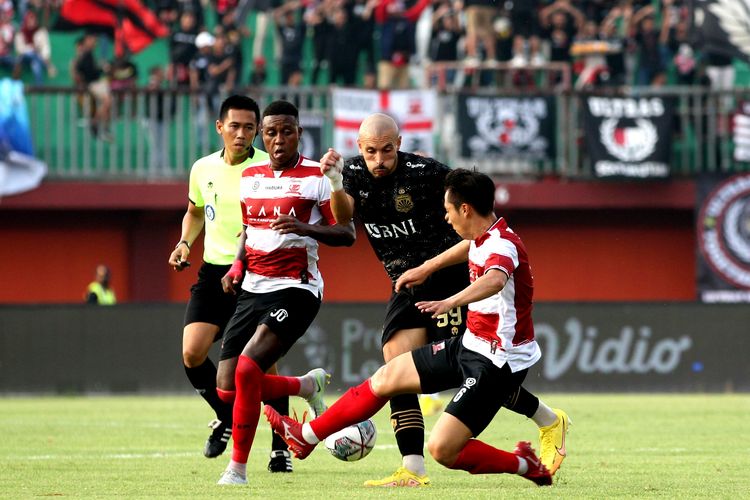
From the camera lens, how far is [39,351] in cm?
2231

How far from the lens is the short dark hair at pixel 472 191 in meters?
8.66

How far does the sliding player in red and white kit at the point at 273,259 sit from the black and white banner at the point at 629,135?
646 inches

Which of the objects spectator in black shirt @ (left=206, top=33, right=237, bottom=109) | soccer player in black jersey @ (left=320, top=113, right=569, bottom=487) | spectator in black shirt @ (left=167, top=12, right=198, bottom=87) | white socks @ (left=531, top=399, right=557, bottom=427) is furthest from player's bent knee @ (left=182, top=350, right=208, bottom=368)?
spectator in black shirt @ (left=167, top=12, right=198, bottom=87)

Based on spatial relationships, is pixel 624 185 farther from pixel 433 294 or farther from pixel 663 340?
pixel 433 294

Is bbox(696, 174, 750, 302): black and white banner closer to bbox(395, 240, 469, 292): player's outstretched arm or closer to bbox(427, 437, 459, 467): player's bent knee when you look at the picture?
bbox(395, 240, 469, 292): player's outstretched arm

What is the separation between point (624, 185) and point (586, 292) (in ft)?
7.38

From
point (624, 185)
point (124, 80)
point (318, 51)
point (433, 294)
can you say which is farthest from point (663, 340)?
point (433, 294)

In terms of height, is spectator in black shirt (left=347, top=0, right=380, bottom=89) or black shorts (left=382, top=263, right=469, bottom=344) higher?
spectator in black shirt (left=347, top=0, right=380, bottom=89)

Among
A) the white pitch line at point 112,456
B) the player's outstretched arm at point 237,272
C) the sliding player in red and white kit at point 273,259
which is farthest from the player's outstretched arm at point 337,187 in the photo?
the white pitch line at point 112,456

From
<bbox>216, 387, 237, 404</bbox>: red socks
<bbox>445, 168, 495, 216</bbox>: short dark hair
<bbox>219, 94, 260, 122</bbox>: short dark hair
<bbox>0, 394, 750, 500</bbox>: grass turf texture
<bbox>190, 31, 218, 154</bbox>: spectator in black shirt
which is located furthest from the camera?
<bbox>190, 31, 218, 154</bbox>: spectator in black shirt

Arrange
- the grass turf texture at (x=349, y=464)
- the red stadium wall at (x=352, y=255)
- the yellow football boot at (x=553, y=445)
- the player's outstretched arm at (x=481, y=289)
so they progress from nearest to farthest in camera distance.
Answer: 1. the player's outstretched arm at (x=481, y=289)
2. the grass turf texture at (x=349, y=464)
3. the yellow football boot at (x=553, y=445)
4. the red stadium wall at (x=352, y=255)

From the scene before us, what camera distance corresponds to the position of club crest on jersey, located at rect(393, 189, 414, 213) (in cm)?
953

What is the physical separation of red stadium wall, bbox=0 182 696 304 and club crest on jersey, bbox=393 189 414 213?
1763 cm

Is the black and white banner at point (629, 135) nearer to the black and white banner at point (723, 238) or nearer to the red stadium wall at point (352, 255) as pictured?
the black and white banner at point (723, 238)
